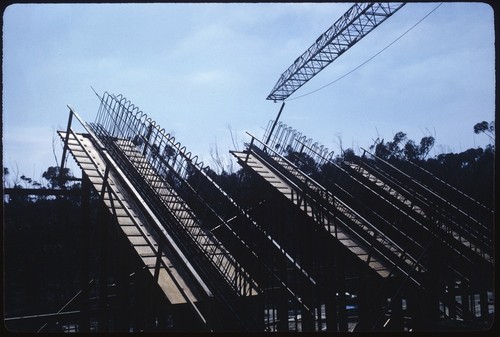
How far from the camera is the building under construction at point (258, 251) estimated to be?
6.12m

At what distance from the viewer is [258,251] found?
556 cm

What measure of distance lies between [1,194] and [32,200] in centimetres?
1080

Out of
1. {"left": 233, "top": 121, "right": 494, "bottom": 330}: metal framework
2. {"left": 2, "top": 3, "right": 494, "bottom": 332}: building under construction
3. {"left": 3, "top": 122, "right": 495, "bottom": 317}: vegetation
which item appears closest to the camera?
{"left": 2, "top": 3, "right": 494, "bottom": 332}: building under construction

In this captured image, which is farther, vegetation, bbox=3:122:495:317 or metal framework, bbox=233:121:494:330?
vegetation, bbox=3:122:495:317

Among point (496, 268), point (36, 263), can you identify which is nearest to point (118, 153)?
point (36, 263)

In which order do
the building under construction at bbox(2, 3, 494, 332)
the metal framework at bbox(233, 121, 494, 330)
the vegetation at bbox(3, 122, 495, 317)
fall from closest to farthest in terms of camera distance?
the building under construction at bbox(2, 3, 494, 332) < the metal framework at bbox(233, 121, 494, 330) < the vegetation at bbox(3, 122, 495, 317)

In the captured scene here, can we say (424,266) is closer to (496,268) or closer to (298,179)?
(298,179)

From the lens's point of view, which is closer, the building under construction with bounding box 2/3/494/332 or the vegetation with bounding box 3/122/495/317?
the building under construction with bounding box 2/3/494/332

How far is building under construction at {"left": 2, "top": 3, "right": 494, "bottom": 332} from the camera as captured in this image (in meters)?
6.12

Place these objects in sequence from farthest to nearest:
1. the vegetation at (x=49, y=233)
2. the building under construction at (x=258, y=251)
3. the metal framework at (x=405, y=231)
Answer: the vegetation at (x=49, y=233) → the metal framework at (x=405, y=231) → the building under construction at (x=258, y=251)

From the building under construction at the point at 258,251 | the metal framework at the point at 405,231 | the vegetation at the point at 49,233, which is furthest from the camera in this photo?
the vegetation at the point at 49,233

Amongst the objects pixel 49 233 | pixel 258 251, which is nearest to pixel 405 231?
pixel 258 251

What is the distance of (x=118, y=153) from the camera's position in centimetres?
1077

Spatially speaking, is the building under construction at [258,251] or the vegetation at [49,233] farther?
the vegetation at [49,233]
